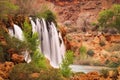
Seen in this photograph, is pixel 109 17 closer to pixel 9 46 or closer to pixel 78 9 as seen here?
pixel 78 9

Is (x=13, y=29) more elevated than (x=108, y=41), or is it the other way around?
(x=13, y=29)

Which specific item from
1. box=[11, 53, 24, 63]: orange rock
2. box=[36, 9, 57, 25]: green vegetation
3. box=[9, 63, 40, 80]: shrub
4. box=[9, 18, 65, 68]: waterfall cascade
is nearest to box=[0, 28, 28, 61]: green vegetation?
box=[11, 53, 24, 63]: orange rock

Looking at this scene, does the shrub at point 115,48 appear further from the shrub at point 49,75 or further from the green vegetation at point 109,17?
the shrub at point 49,75

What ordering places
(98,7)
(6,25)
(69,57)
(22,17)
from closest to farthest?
(69,57)
(6,25)
(22,17)
(98,7)

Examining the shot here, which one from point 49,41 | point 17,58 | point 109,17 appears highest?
point 17,58

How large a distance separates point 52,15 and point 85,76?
805 inches

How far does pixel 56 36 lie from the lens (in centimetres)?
4084

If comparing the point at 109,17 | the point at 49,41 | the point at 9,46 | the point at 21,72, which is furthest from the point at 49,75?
the point at 109,17

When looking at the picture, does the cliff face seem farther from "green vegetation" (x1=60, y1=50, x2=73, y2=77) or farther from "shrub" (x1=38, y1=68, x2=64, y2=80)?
"shrub" (x1=38, y1=68, x2=64, y2=80)

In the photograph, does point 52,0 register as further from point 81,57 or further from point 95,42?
point 81,57

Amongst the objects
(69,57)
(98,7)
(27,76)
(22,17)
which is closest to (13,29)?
(22,17)

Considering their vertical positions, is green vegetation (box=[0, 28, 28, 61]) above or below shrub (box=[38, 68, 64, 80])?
above

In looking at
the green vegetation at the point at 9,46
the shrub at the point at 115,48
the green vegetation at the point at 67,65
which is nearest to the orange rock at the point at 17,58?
the green vegetation at the point at 9,46

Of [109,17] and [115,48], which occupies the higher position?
[109,17]
